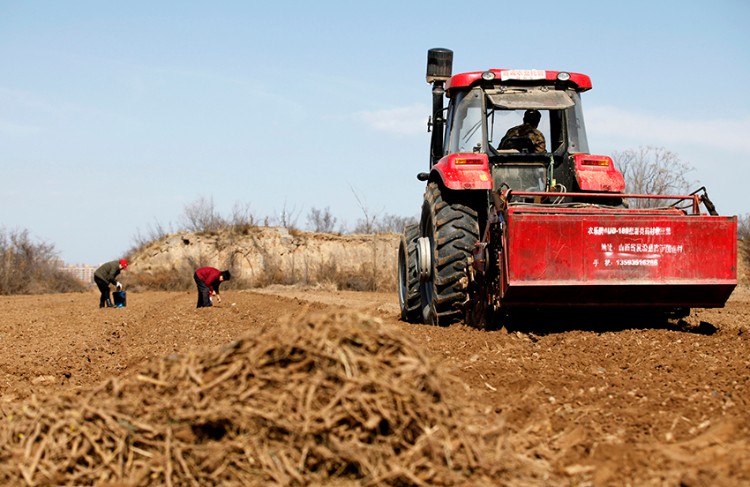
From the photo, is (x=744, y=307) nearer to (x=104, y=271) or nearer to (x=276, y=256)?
(x=104, y=271)

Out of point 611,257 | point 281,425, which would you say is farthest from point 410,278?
point 281,425

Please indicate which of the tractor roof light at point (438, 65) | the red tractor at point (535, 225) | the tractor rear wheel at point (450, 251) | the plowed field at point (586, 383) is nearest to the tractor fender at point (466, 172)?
the red tractor at point (535, 225)

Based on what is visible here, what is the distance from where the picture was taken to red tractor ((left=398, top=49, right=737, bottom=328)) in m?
7.27

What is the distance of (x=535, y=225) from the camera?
23.8 ft

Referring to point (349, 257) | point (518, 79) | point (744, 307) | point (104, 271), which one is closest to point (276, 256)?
point (349, 257)

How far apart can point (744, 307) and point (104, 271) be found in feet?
42.7

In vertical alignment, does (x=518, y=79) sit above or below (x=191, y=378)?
above

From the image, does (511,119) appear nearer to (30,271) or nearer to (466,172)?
(466,172)

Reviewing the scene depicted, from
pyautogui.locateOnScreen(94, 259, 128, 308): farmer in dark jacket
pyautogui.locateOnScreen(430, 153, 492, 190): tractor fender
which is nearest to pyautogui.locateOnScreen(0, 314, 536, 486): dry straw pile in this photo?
pyautogui.locateOnScreen(430, 153, 492, 190): tractor fender

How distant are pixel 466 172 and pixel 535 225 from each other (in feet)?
3.60

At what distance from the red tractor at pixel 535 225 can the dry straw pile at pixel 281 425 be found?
378cm

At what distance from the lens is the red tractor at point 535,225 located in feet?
23.9

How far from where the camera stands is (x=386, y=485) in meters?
3.18

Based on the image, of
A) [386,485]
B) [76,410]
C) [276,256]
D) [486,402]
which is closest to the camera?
[386,485]
